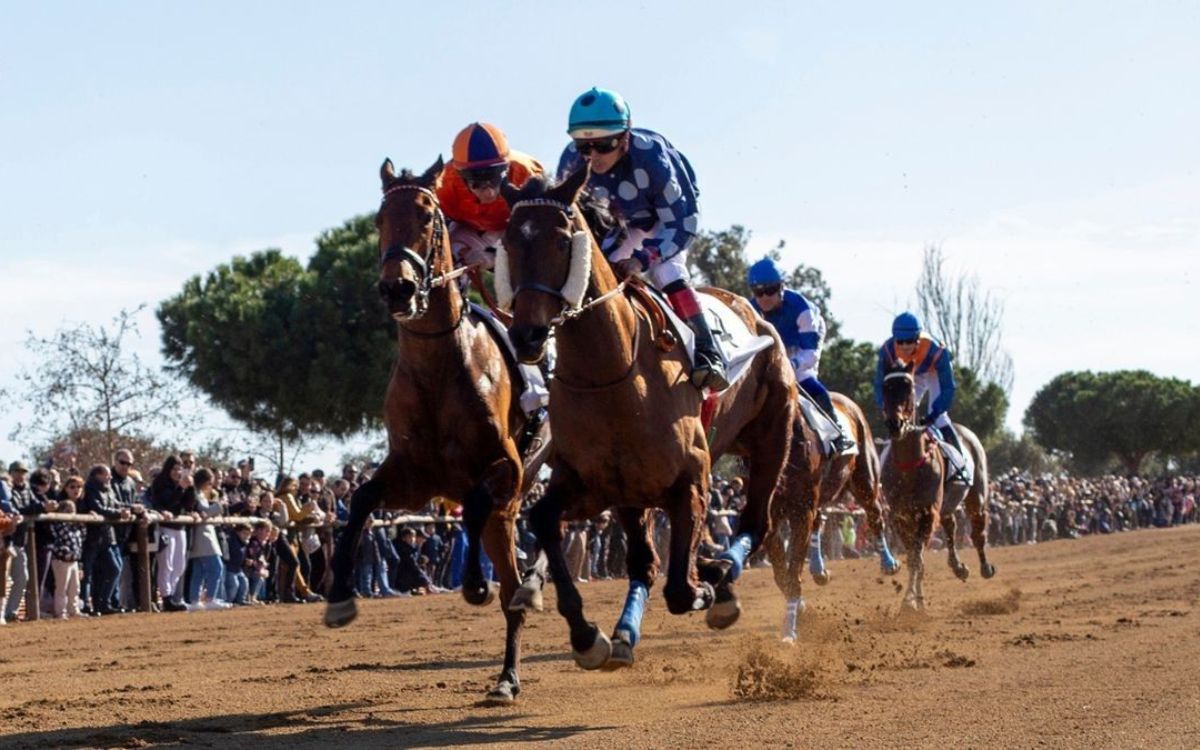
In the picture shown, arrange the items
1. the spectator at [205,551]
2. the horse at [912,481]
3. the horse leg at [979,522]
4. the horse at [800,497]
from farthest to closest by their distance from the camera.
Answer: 1. the horse leg at [979,522]
2. the spectator at [205,551]
3. the horse at [912,481]
4. the horse at [800,497]

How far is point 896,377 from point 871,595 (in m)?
5.58

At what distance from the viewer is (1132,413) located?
87.8 meters

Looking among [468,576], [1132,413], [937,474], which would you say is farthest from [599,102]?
[1132,413]

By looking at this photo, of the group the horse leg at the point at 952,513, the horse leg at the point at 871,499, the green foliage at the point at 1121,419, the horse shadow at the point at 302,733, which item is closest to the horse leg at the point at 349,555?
the horse shadow at the point at 302,733

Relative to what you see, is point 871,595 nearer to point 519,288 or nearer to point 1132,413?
point 519,288

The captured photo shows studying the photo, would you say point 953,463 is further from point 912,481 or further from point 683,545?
point 683,545

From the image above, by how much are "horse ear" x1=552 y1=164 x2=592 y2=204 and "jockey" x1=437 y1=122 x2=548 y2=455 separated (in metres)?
1.76

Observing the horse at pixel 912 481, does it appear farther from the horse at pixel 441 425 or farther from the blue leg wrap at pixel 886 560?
the horse at pixel 441 425

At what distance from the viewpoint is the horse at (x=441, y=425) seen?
9016mm

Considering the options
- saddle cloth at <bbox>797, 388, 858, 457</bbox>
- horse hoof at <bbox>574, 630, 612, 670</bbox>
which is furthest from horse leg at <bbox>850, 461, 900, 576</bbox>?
horse hoof at <bbox>574, 630, 612, 670</bbox>

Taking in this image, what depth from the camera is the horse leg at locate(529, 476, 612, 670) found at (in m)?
8.10

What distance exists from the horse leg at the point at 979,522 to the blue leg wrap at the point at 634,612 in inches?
489

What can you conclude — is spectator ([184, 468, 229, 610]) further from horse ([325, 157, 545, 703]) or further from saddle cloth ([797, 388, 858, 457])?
horse ([325, 157, 545, 703])

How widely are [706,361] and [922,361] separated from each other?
364 inches
